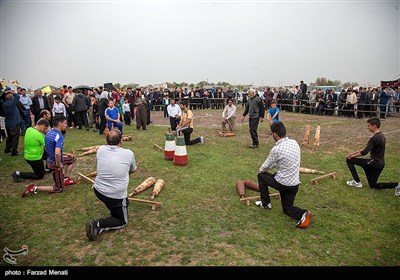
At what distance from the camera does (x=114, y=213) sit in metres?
4.52

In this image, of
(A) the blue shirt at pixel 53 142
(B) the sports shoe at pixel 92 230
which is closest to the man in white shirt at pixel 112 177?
(B) the sports shoe at pixel 92 230

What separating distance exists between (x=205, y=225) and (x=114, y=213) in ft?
4.93

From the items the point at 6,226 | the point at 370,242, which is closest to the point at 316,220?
the point at 370,242

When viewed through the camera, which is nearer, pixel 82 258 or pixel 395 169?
pixel 82 258

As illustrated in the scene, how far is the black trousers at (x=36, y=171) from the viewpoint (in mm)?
6459

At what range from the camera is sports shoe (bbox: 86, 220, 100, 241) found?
4137mm

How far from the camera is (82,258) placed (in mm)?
3826

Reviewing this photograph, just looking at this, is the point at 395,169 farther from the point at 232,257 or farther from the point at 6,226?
the point at 6,226

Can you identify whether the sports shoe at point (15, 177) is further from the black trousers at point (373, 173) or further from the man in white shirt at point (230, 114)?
the man in white shirt at point (230, 114)

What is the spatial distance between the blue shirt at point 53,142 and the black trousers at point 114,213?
2.00 m

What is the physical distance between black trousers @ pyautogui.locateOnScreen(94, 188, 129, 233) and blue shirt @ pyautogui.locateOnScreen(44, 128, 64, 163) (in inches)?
78.8

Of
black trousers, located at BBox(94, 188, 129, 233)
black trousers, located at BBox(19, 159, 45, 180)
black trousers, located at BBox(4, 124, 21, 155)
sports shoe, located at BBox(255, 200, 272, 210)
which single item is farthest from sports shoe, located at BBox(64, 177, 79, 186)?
sports shoe, located at BBox(255, 200, 272, 210)
